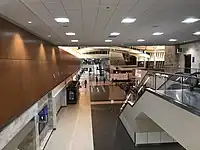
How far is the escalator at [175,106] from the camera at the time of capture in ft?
15.2

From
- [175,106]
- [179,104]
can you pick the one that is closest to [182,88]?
[175,106]

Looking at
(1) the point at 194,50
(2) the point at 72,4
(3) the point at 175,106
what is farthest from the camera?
(1) the point at 194,50

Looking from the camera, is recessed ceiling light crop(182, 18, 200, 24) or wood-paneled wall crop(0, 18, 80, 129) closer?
wood-paneled wall crop(0, 18, 80, 129)

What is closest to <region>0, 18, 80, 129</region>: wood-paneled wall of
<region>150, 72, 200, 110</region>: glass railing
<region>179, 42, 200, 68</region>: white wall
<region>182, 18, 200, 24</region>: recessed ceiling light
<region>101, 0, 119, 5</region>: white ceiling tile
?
<region>101, 0, 119, 5</region>: white ceiling tile

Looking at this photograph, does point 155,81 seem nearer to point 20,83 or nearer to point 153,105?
point 153,105

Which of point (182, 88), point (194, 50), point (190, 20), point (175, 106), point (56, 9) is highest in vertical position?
point (190, 20)

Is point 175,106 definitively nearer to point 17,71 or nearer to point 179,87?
point 179,87

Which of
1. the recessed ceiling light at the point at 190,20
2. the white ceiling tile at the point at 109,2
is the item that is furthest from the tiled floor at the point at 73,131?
the white ceiling tile at the point at 109,2

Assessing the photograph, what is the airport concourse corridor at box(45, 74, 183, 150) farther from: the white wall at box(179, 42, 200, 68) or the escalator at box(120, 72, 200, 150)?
the white wall at box(179, 42, 200, 68)

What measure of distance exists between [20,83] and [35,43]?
228 cm

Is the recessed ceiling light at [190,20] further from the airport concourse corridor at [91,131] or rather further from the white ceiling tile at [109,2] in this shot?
the airport concourse corridor at [91,131]

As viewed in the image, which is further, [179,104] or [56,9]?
[179,104]

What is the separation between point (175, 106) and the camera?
5469 millimetres

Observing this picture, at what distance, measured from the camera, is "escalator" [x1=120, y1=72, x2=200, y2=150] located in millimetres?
4637
